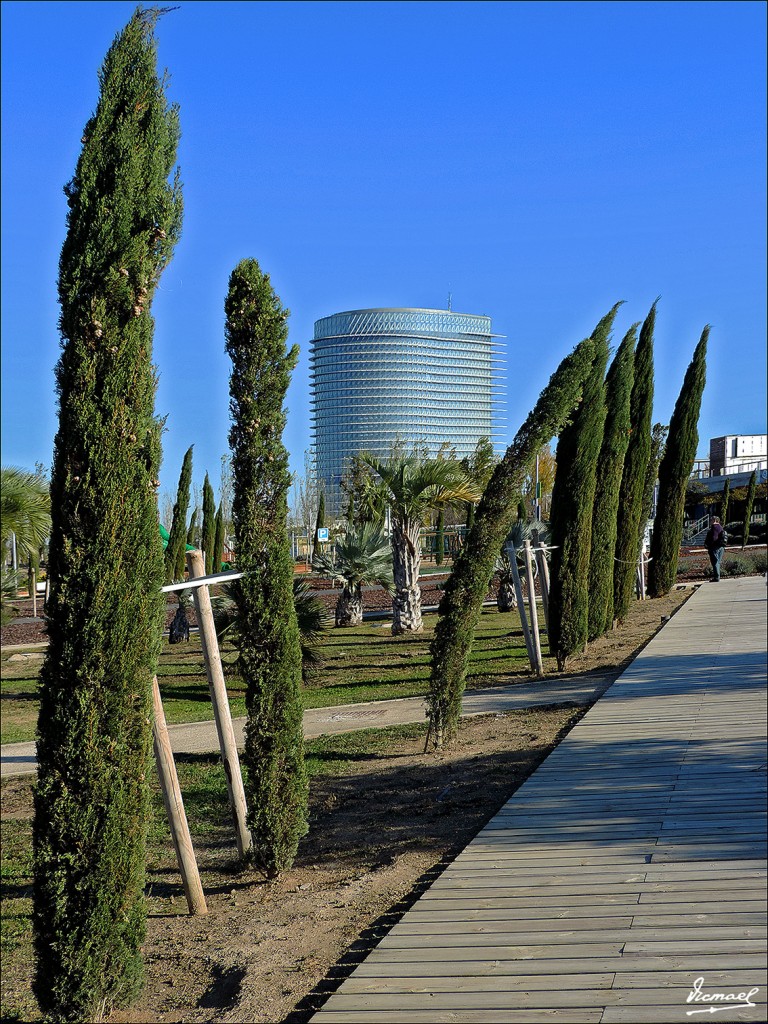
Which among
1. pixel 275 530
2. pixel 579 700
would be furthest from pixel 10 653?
pixel 275 530

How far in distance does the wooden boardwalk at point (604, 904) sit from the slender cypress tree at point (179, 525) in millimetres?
14300

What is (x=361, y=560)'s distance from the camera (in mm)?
19984

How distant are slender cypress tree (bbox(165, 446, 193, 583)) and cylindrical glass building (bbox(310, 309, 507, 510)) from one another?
275ft

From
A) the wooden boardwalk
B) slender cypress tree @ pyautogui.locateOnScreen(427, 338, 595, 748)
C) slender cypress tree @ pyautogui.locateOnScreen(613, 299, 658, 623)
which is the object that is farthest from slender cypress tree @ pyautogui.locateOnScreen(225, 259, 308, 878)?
slender cypress tree @ pyautogui.locateOnScreen(613, 299, 658, 623)

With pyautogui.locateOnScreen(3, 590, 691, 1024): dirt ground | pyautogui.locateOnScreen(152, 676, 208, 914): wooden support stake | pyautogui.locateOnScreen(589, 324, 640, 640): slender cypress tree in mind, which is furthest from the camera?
pyautogui.locateOnScreen(589, 324, 640, 640): slender cypress tree

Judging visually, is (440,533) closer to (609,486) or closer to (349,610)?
(349,610)

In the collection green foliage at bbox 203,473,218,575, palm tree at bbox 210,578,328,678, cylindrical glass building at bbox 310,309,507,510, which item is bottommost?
palm tree at bbox 210,578,328,678

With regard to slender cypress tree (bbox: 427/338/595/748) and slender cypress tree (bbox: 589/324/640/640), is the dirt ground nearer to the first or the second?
slender cypress tree (bbox: 427/338/595/748)

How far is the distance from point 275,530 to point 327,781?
2.77 m

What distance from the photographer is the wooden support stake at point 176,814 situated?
5145 millimetres

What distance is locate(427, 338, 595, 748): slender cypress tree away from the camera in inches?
340

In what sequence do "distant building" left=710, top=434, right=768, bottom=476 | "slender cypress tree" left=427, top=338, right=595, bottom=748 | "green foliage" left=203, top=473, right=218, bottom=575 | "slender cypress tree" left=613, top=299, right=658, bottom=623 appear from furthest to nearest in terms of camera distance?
"distant building" left=710, top=434, right=768, bottom=476, "green foliage" left=203, top=473, right=218, bottom=575, "slender cypress tree" left=613, top=299, right=658, bottom=623, "slender cypress tree" left=427, top=338, right=595, bottom=748

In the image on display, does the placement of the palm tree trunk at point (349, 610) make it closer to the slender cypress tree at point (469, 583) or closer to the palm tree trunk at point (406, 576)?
the palm tree trunk at point (406, 576)

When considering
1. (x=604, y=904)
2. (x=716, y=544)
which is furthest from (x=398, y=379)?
(x=604, y=904)
